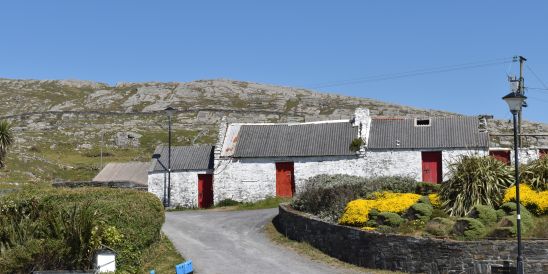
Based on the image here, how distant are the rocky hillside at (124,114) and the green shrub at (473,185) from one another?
48.5 metres

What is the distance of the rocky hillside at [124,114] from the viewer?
3093 inches

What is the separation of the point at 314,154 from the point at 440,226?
21.1 m

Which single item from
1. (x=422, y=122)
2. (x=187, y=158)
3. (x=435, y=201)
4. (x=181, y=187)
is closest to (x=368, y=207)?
(x=435, y=201)

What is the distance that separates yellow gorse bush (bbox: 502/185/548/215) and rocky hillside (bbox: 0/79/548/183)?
49152mm

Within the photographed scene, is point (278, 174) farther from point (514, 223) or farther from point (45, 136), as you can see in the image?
point (45, 136)

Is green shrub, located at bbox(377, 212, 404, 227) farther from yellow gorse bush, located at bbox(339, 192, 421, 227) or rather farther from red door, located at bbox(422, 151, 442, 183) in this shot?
red door, located at bbox(422, 151, 442, 183)

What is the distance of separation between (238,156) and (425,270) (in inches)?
934

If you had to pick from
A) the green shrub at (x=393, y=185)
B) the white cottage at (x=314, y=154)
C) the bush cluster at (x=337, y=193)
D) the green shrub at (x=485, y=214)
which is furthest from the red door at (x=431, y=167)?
the green shrub at (x=485, y=214)

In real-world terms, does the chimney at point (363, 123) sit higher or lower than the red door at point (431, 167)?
higher

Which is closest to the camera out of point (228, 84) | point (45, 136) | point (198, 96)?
point (45, 136)

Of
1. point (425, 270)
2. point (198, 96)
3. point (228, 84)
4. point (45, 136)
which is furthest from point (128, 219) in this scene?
point (228, 84)

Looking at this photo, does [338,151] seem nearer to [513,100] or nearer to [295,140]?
[295,140]

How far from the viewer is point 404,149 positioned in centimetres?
3831

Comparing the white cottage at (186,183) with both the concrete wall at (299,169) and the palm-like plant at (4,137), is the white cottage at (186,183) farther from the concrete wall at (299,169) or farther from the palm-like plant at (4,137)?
the palm-like plant at (4,137)
